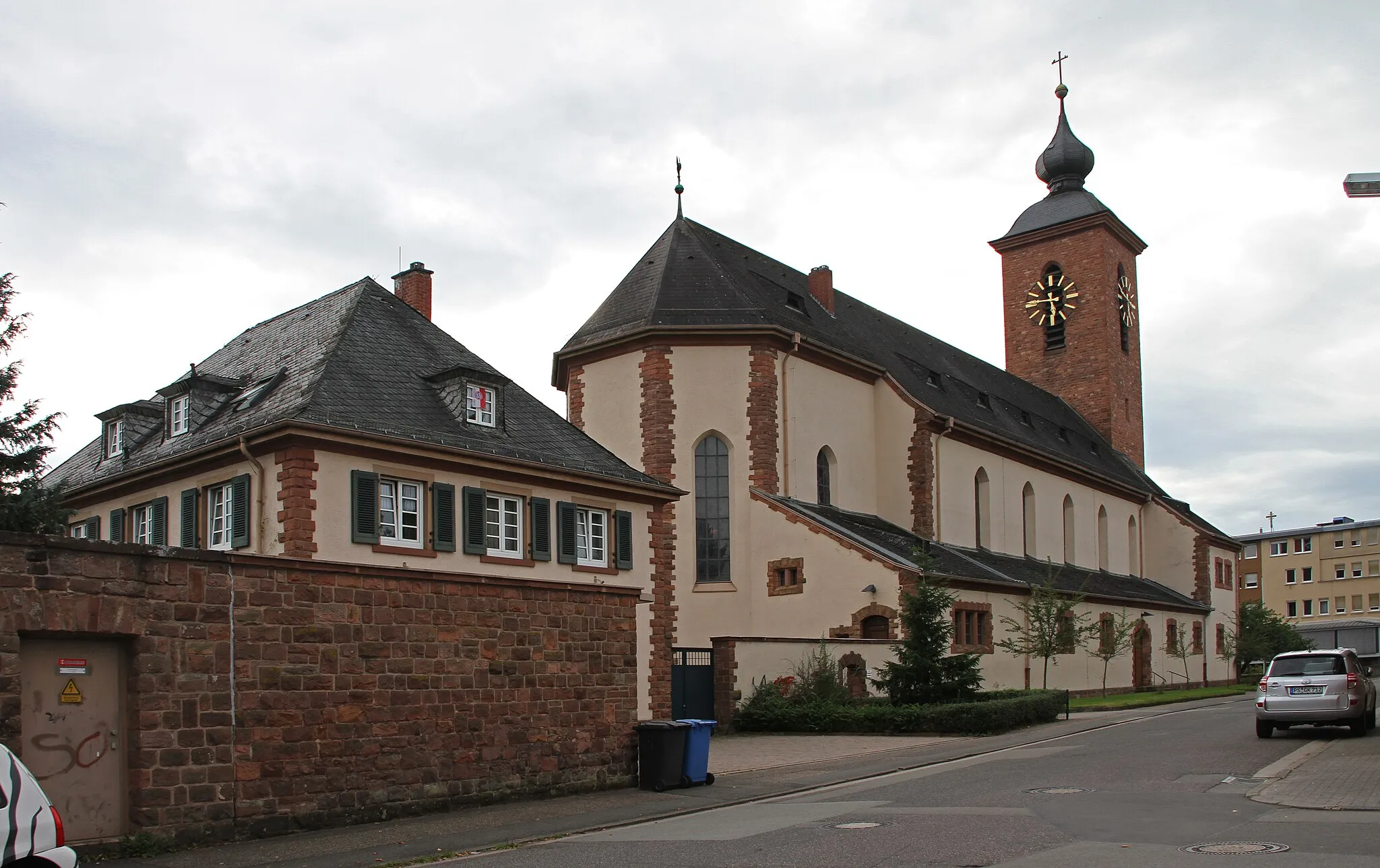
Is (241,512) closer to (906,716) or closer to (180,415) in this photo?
(180,415)

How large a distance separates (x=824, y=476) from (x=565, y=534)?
1274 centimetres

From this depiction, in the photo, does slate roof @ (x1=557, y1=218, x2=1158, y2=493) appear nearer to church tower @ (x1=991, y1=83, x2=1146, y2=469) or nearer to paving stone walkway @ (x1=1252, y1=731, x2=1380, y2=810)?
church tower @ (x1=991, y1=83, x2=1146, y2=469)

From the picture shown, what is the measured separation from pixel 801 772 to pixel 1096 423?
44.3 meters

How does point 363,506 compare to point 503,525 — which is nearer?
point 363,506

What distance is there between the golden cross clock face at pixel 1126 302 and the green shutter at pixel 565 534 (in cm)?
4150

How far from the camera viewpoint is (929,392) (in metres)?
42.6

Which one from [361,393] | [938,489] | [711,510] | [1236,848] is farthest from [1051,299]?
[1236,848]

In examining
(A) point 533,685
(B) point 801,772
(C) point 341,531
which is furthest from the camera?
(C) point 341,531

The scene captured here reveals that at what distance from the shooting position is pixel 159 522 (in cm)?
2516

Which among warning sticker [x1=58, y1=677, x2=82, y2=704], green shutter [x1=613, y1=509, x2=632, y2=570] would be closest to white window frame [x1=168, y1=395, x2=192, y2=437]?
green shutter [x1=613, y1=509, x2=632, y2=570]

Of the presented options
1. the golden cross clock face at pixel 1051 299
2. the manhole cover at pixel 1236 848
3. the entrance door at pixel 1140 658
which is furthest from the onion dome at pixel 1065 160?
the manhole cover at pixel 1236 848

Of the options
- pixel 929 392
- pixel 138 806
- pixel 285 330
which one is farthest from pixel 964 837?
pixel 929 392

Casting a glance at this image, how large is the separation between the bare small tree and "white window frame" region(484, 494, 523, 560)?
21.2 meters

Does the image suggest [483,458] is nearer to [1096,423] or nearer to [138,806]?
[138,806]
